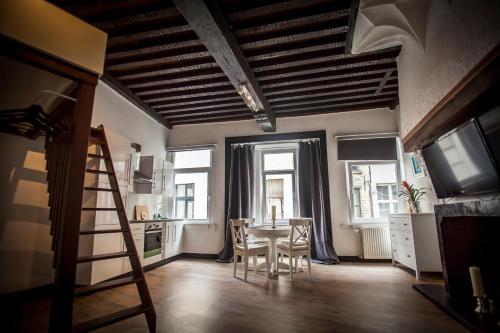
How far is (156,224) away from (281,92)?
3.24 m

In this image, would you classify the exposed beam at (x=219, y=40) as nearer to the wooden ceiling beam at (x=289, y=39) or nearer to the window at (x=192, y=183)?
the wooden ceiling beam at (x=289, y=39)

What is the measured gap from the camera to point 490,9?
5.54ft

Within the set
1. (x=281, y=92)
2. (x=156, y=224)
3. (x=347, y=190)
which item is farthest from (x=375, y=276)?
(x=156, y=224)

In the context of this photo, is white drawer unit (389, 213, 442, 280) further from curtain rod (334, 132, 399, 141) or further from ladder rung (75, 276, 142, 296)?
ladder rung (75, 276, 142, 296)

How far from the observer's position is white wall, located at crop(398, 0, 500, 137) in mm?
1755

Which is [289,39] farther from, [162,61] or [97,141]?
[97,141]

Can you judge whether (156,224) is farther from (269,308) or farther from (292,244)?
(269,308)

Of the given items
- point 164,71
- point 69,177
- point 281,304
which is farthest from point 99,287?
point 164,71

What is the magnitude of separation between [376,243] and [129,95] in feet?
17.2

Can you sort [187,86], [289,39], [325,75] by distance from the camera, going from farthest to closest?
1. [187,86]
2. [325,75]
3. [289,39]

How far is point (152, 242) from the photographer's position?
4297 millimetres

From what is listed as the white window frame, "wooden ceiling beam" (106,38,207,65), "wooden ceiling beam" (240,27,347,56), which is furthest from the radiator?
"wooden ceiling beam" (106,38,207,65)

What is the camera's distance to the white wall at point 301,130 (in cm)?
499

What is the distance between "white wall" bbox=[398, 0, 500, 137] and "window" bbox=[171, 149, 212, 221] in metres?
4.03
